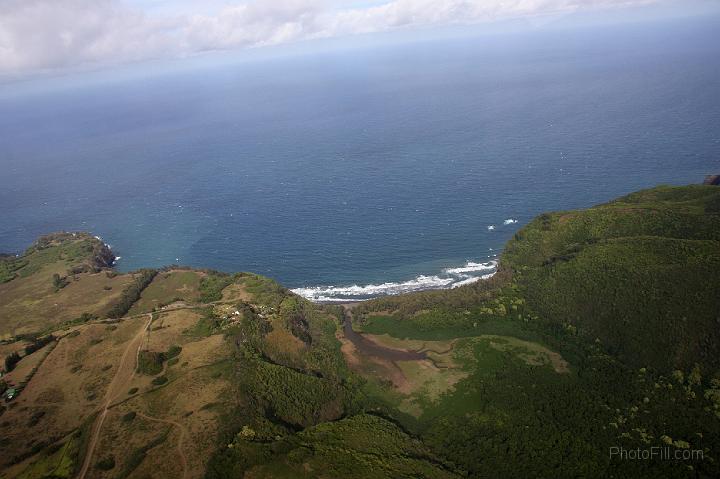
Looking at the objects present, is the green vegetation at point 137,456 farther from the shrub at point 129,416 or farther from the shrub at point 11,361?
the shrub at point 11,361

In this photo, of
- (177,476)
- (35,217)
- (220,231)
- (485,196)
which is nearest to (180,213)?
(220,231)

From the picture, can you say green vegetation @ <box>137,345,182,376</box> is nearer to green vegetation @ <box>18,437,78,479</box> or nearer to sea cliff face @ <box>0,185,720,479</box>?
sea cliff face @ <box>0,185,720,479</box>

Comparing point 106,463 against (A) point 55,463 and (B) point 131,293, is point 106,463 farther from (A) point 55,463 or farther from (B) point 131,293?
(B) point 131,293

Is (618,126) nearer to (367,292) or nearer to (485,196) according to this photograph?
(485,196)

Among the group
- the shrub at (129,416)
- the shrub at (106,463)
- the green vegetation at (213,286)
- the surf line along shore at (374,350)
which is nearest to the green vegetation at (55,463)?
the shrub at (106,463)

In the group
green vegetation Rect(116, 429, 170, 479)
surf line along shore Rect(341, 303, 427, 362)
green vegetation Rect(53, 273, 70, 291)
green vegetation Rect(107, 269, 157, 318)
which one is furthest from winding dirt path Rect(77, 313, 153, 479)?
green vegetation Rect(53, 273, 70, 291)
